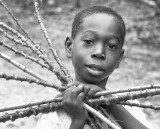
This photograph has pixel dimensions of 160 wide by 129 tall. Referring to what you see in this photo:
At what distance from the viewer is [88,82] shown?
4.66 feet

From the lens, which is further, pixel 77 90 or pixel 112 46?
pixel 112 46

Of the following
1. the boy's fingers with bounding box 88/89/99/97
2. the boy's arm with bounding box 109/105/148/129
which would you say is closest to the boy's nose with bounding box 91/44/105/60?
the boy's fingers with bounding box 88/89/99/97

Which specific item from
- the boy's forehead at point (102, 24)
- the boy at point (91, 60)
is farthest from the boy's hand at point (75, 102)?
the boy's forehead at point (102, 24)

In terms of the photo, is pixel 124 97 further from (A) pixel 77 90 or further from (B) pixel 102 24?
(B) pixel 102 24

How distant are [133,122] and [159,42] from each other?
10.2ft

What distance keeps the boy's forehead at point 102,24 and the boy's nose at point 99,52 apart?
0.05 m

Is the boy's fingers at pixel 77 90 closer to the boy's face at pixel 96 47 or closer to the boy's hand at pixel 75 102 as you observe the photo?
the boy's hand at pixel 75 102

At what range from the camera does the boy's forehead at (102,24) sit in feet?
4.52

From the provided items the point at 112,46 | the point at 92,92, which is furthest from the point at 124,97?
the point at 112,46

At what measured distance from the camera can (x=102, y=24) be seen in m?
1.38

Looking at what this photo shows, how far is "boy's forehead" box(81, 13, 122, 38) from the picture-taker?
1.38 metres

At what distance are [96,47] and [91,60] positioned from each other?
5 cm

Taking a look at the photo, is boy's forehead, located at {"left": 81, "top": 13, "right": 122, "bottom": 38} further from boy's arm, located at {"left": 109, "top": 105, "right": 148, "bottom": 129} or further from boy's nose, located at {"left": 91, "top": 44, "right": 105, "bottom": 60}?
boy's arm, located at {"left": 109, "top": 105, "right": 148, "bottom": 129}

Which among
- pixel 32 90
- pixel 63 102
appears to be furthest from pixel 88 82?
pixel 32 90
